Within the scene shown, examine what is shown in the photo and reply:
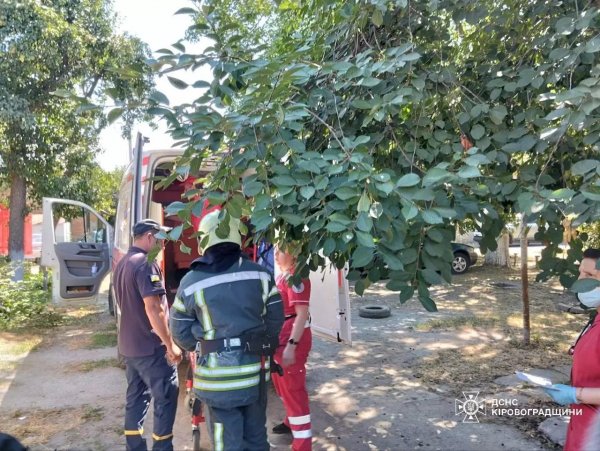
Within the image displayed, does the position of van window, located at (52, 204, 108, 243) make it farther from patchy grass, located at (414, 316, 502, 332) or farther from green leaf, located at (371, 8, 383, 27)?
green leaf, located at (371, 8, 383, 27)

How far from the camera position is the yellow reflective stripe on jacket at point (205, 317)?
9.25 feet

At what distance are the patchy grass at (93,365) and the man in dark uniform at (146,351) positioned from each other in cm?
285

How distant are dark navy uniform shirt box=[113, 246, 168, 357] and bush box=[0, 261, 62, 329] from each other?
585cm

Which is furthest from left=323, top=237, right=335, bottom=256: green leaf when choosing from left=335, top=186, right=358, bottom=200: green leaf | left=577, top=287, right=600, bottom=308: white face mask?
left=577, top=287, right=600, bottom=308: white face mask

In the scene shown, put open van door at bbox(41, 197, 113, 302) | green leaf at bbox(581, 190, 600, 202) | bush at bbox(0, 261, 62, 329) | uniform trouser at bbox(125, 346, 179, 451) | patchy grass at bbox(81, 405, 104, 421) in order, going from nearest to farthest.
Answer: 1. green leaf at bbox(581, 190, 600, 202)
2. uniform trouser at bbox(125, 346, 179, 451)
3. patchy grass at bbox(81, 405, 104, 421)
4. open van door at bbox(41, 197, 113, 302)
5. bush at bbox(0, 261, 62, 329)

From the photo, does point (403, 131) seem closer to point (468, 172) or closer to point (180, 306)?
point (468, 172)

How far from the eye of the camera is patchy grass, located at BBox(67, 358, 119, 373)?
6.34 m

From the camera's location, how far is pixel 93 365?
6.45 m

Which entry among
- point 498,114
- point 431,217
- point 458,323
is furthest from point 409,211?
point 458,323

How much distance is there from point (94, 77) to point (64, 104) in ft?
3.01

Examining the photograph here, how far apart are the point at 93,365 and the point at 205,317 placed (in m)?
4.36

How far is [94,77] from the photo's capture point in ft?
38.4

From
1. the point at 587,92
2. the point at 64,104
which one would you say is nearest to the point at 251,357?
the point at 587,92

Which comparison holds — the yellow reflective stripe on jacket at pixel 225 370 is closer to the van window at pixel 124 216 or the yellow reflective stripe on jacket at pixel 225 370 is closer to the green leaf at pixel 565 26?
the green leaf at pixel 565 26
